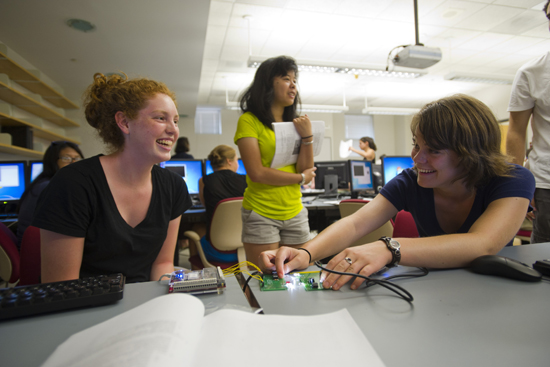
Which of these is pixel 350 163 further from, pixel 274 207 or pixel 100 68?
pixel 100 68

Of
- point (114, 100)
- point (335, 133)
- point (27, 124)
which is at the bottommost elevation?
point (114, 100)

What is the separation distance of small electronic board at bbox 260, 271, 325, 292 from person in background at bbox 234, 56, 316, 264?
2.09 ft

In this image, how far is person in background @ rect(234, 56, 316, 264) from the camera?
1.42m

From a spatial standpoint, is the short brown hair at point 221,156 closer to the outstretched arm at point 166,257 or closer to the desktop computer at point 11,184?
the outstretched arm at point 166,257

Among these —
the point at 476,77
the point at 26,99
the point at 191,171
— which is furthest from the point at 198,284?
the point at 476,77

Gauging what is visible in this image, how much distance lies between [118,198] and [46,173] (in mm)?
1738

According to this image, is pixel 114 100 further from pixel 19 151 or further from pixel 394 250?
pixel 19 151

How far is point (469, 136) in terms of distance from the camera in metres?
0.89

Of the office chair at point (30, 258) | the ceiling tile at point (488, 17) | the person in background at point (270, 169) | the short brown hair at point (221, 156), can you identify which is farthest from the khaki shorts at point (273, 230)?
the ceiling tile at point (488, 17)

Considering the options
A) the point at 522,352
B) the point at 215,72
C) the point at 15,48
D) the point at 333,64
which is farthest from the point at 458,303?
the point at 215,72

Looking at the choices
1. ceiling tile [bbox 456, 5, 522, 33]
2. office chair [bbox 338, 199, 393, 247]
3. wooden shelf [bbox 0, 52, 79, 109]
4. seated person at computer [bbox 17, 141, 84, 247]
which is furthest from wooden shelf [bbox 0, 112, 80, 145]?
ceiling tile [bbox 456, 5, 522, 33]

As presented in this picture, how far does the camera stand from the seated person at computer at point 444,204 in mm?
768

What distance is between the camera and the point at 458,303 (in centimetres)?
58

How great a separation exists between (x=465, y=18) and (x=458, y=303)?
5.23 metres
